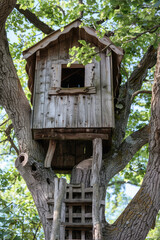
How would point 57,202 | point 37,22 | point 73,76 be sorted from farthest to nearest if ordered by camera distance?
point 37,22 → point 73,76 → point 57,202

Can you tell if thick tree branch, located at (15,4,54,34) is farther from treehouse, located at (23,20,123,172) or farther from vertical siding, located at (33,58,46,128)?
vertical siding, located at (33,58,46,128)

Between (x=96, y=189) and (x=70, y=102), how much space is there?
2031 mm

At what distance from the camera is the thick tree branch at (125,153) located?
7340mm

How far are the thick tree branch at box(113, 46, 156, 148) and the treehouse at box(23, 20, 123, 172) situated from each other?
0.41 meters

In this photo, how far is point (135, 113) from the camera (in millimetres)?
Result: 10992

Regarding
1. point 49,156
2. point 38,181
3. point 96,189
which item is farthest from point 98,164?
point 38,181

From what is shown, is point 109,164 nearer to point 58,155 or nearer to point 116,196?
point 58,155

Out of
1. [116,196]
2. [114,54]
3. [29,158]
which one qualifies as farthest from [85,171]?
[116,196]

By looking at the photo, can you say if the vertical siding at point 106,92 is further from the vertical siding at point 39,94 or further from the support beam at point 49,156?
the vertical siding at point 39,94

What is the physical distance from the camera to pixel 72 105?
7.35 meters

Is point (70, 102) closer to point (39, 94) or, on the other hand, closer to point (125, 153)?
point (39, 94)

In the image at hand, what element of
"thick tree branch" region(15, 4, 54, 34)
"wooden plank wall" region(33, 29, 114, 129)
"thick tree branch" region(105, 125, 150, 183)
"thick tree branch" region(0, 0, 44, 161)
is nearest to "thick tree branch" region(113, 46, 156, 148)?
"thick tree branch" region(105, 125, 150, 183)

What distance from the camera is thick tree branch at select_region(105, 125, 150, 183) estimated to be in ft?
24.1

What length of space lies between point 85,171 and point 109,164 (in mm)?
570
